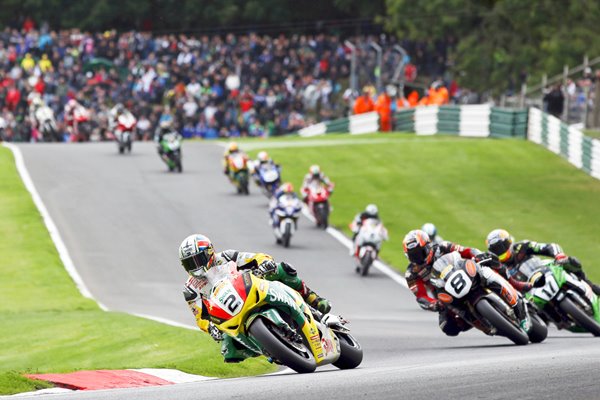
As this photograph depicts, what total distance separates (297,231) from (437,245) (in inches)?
577

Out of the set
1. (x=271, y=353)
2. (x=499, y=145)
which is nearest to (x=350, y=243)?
(x=499, y=145)

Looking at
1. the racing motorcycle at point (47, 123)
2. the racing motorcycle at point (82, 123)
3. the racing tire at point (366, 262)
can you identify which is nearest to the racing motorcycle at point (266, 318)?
the racing tire at point (366, 262)

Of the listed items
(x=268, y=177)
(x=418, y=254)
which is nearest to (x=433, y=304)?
(x=418, y=254)

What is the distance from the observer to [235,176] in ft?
111

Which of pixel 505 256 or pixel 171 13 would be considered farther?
pixel 171 13

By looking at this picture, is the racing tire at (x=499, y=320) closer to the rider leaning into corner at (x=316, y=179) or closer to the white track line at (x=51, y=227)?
the white track line at (x=51, y=227)

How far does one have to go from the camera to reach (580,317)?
15.8 meters

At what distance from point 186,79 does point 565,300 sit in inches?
1325

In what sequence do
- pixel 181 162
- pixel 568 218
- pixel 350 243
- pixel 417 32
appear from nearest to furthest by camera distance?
pixel 350 243
pixel 568 218
pixel 181 162
pixel 417 32

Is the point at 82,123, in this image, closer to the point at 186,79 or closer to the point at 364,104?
the point at 186,79

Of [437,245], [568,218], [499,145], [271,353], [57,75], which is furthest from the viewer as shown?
[57,75]

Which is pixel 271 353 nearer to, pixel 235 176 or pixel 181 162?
pixel 235 176

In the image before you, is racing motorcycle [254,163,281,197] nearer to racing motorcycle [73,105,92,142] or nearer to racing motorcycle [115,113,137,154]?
racing motorcycle [115,113,137,154]

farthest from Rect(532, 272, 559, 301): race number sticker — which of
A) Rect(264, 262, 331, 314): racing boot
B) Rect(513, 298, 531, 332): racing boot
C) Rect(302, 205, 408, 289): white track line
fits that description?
Rect(302, 205, 408, 289): white track line
